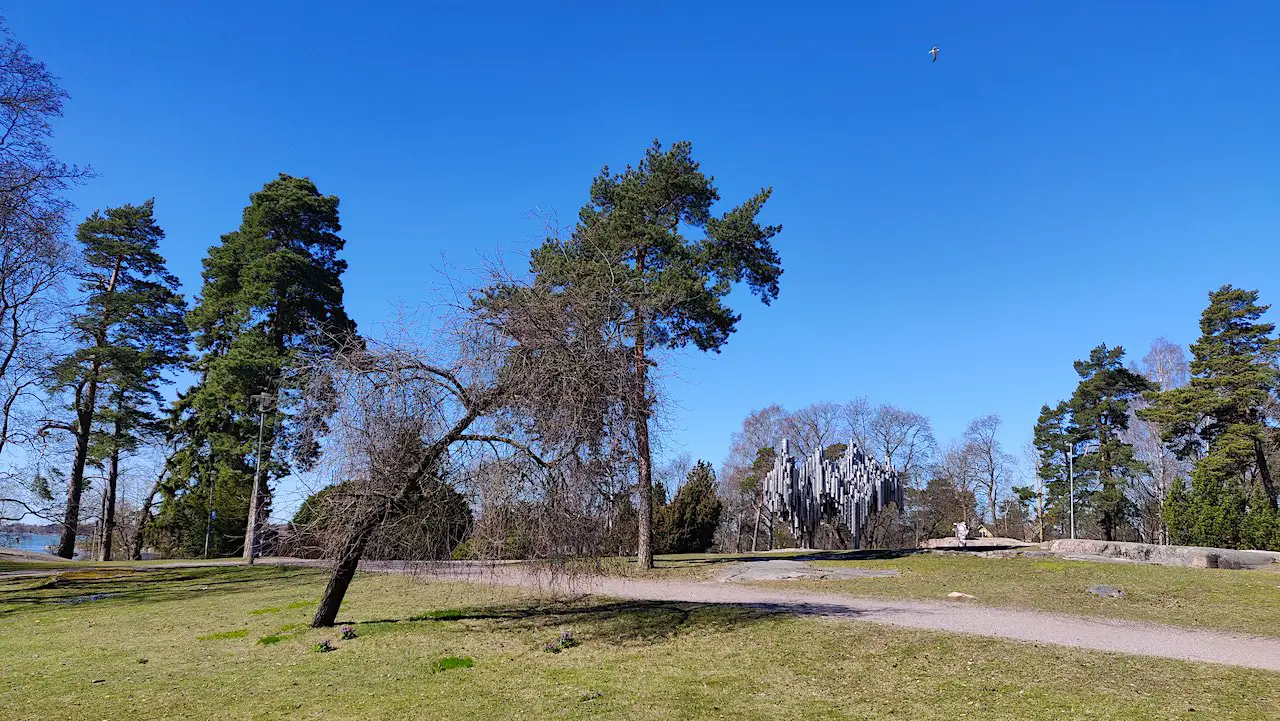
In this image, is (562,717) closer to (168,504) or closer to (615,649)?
(615,649)

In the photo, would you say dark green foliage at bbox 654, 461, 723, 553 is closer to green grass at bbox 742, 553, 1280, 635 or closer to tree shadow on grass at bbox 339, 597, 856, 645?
green grass at bbox 742, 553, 1280, 635

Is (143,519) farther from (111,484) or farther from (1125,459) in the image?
(1125,459)

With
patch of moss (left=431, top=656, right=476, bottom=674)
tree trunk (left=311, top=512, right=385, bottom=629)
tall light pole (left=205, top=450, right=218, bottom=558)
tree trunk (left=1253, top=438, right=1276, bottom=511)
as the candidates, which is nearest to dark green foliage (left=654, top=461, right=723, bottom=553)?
tall light pole (left=205, top=450, right=218, bottom=558)

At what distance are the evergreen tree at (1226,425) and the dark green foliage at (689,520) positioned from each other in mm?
20185

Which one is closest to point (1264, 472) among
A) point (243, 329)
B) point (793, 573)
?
point (793, 573)

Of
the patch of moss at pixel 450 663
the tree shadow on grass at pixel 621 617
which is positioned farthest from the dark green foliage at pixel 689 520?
the patch of moss at pixel 450 663

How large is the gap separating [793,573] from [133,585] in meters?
17.0

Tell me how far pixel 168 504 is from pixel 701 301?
95.5ft

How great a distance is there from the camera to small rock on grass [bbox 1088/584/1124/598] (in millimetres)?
13719

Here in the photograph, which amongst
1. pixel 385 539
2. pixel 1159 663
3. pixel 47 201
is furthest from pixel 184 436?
pixel 1159 663

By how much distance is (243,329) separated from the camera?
106 feet

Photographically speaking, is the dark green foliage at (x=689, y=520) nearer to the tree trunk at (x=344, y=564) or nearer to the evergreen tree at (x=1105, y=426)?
the evergreen tree at (x=1105, y=426)

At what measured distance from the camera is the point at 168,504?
3406cm

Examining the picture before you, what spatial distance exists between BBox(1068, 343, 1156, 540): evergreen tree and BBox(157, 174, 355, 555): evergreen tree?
39.6 metres
